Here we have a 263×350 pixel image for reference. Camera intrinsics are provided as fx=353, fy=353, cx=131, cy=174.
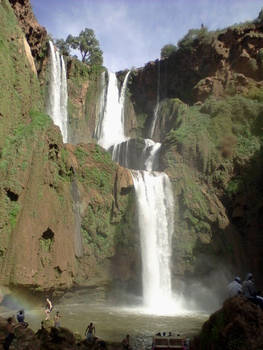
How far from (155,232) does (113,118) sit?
25844mm

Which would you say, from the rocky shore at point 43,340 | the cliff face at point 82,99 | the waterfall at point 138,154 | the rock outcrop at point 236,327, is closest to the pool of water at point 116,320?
the rocky shore at point 43,340

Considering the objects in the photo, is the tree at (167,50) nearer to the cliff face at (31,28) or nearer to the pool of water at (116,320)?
the cliff face at (31,28)

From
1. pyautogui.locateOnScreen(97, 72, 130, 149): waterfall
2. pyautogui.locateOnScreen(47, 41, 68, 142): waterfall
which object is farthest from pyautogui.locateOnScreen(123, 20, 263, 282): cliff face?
pyautogui.locateOnScreen(47, 41, 68, 142): waterfall

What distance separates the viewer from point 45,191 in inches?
832

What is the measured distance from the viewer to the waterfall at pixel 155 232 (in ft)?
84.8

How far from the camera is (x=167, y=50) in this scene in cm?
5119

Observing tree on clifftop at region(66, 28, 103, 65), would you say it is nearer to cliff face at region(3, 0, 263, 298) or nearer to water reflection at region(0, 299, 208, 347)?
cliff face at region(3, 0, 263, 298)

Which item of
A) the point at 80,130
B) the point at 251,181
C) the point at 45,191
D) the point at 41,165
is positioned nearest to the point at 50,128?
the point at 41,165

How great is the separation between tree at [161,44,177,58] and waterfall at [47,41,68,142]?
1721 cm

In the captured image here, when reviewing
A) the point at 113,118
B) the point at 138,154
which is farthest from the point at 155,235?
the point at 113,118

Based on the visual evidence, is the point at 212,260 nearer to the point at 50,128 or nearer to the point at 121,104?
the point at 50,128

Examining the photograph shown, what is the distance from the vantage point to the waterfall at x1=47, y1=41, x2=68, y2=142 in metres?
38.2

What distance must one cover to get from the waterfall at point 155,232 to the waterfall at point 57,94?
13579 mm

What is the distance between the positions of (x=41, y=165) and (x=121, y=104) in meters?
31.5
